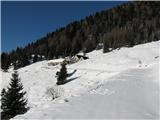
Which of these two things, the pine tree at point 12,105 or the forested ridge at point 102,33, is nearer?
the pine tree at point 12,105

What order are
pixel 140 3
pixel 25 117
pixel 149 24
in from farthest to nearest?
pixel 140 3
pixel 149 24
pixel 25 117

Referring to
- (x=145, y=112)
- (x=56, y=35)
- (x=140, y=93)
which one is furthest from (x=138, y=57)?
(x=56, y=35)

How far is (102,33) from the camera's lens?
478ft

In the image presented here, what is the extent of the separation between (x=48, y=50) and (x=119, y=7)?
2277 inches

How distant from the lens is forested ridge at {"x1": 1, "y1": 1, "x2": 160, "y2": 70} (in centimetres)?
11725

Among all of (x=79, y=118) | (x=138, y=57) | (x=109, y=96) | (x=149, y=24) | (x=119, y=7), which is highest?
(x=119, y=7)

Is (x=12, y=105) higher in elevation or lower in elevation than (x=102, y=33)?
lower

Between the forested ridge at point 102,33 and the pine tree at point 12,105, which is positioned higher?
the forested ridge at point 102,33

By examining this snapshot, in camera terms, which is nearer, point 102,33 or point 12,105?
point 12,105

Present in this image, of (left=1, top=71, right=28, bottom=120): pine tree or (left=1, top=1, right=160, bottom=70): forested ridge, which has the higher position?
(left=1, top=1, right=160, bottom=70): forested ridge

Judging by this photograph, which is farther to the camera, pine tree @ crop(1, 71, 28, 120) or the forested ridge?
the forested ridge

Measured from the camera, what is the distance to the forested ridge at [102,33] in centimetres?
11725

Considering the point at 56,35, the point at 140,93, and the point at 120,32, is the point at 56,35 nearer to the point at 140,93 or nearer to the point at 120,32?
the point at 120,32

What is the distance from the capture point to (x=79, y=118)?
12539mm
